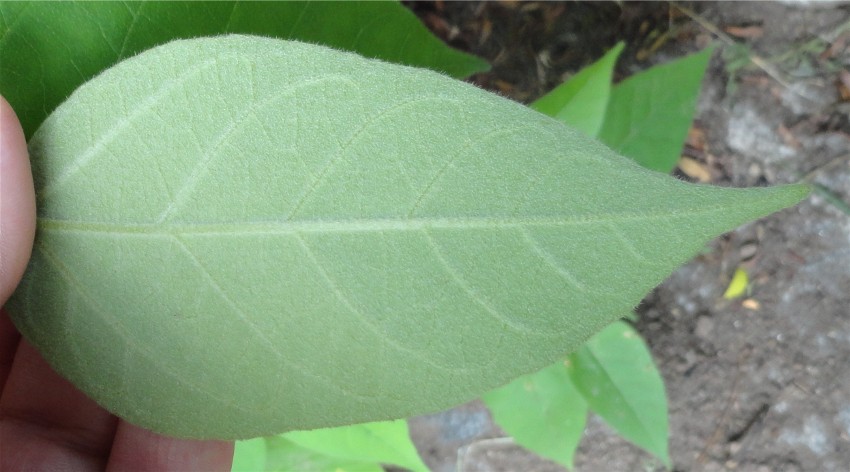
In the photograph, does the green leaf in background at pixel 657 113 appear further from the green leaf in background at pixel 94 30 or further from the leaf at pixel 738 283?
the green leaf in background at pixel 94 30

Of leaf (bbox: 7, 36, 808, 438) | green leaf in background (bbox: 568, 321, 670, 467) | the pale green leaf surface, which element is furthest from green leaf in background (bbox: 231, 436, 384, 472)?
leaf (bbox: 7, 36, 808, 438)

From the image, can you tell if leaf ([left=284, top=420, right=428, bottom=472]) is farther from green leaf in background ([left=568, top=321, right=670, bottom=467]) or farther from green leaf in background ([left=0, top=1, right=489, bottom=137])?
green leaf in background ([left=0, top=1, right=489, bottom=137])

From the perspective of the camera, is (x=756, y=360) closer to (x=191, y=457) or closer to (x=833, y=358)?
(x=833, y=358)

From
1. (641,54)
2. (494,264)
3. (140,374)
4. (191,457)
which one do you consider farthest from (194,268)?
(641,54)

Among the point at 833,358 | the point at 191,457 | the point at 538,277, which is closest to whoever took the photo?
the point at 538,277

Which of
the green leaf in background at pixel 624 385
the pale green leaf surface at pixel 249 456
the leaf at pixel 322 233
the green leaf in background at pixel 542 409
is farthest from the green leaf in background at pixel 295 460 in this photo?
the leaf at pixel 322 233

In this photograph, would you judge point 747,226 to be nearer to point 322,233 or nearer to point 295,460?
point 295,460
